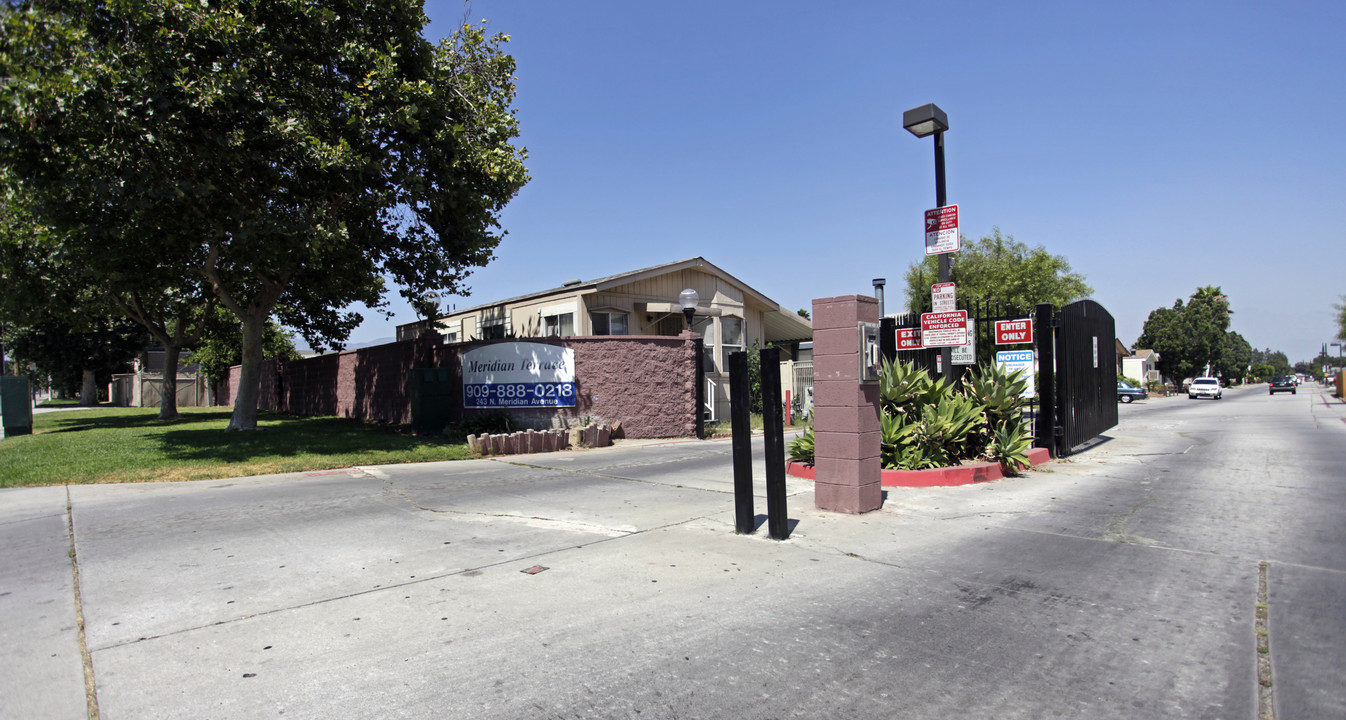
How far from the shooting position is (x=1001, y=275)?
3716 centimetres

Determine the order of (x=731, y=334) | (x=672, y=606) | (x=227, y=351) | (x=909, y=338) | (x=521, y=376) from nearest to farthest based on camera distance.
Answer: (x=672, y=606) → (x=909, y=338) → (x=521, y=376) → (x=731, y=334) → (x=227, y=351)

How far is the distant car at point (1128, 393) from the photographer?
145ft

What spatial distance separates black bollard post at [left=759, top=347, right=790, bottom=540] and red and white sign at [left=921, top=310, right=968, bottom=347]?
4.40 metres

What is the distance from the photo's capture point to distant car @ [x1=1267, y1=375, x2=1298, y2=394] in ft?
207

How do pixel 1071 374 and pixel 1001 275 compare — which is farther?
pixel 1001 275

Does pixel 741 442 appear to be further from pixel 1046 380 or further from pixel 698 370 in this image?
pixel 698 370

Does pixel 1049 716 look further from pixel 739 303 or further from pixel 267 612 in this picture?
pixel 739 303

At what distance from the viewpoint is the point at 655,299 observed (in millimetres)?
21484

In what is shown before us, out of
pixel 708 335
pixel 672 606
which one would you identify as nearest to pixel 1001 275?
pixel 708 335

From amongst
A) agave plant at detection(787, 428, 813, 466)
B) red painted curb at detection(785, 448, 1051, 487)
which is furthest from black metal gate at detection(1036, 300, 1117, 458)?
agave plant at detection(787, 428, 813, 466)

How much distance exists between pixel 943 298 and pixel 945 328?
1.35 ft

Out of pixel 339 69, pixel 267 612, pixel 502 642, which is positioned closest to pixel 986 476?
pixel 502 642

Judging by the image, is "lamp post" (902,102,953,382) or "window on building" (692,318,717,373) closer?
"lamp post" (902,102,953,382)

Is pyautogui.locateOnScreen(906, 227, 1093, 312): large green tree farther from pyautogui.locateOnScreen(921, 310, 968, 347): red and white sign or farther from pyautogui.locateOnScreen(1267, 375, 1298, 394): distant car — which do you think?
pyautogui.locateOnScreen(1267, 375, 1298, 394): distant car
